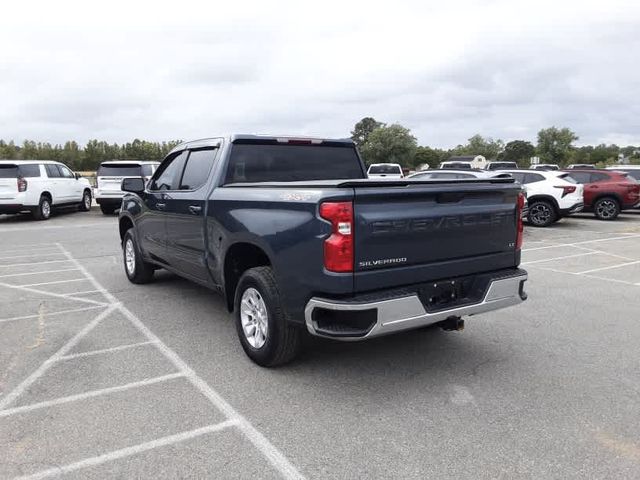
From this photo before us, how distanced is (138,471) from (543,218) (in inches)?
562

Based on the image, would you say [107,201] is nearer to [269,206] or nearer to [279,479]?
[269,206]

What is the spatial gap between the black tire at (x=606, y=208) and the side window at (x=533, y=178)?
3064 mm

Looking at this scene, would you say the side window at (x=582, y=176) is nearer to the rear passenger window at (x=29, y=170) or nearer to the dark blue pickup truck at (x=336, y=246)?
the dark blue pickup truck at (x=336, y=246)

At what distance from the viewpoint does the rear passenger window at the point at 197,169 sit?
5.11 meters

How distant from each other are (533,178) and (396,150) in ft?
251

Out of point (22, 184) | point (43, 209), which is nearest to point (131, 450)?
point (22, 184)

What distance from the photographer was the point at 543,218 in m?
14.9

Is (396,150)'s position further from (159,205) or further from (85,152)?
(159,205)

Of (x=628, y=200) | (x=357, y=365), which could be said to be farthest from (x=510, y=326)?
(x=628, y=200)

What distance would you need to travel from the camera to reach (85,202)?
781 inches

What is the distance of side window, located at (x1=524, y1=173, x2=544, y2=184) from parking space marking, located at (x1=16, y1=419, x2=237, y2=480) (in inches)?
548

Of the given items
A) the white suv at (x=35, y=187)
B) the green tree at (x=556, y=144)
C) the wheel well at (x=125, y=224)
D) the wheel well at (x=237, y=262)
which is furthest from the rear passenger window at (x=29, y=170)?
the green tree at (x=556, y=144)

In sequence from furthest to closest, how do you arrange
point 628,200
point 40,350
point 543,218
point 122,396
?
point 628,200
point 543,218
point 40,350
point 122,396

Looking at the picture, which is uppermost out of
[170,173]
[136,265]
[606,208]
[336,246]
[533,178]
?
[170,173]
